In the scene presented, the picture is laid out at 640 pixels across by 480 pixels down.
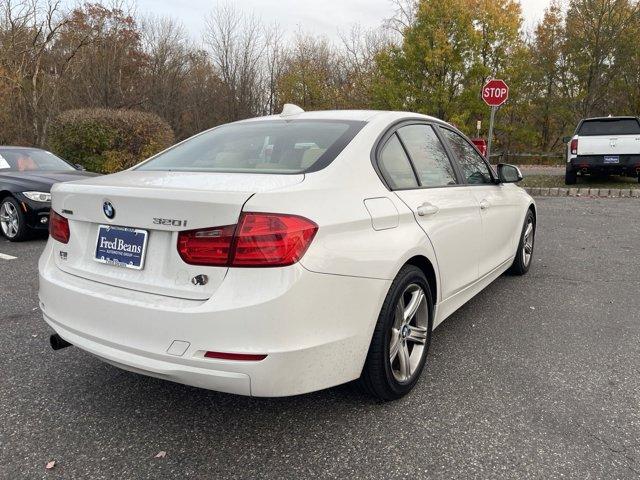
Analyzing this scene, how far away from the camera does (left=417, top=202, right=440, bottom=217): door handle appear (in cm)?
260

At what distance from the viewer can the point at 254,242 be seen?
183 cm

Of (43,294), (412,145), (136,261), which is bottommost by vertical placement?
(43,294)

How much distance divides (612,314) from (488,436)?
220 cm

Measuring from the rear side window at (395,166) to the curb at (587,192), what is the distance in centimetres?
985

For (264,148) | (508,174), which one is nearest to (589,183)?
(508,174)

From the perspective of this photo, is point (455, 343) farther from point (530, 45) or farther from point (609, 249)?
point (530, 45)

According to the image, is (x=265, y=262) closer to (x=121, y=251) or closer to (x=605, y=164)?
(x=121, y=251)

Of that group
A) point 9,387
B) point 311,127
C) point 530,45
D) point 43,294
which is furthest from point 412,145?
point 530,45

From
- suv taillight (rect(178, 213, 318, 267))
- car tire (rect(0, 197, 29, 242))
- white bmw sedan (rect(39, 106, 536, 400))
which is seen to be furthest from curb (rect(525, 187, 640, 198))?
suv taillight (rect(178, 213, 318, 267))

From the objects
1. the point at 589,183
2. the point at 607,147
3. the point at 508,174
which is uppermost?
the point at 607,147

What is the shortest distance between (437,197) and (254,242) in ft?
4.56

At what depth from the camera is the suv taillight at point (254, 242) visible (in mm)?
1835

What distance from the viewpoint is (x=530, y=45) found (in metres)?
24.5

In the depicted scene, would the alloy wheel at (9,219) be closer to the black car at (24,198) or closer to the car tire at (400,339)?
the black car at (24,198)
